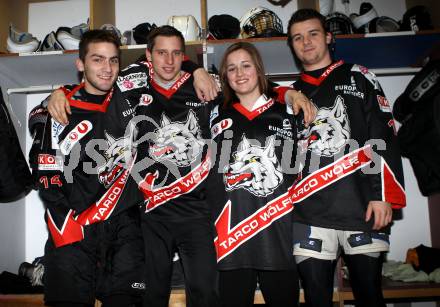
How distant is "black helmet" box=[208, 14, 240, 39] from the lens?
7.18ft

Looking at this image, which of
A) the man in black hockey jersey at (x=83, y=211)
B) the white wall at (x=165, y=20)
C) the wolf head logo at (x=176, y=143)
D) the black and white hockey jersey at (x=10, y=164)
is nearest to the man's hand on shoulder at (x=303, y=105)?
the wolf head logo at (x=176, y=143)

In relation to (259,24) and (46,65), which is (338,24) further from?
(46,65)

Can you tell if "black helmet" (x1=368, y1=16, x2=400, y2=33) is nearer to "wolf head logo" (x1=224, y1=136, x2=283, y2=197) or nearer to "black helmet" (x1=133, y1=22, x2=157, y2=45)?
"wolf head logo" (x1=224, y1=136, x2=283, y2=197)

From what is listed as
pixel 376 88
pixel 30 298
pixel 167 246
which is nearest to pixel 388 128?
pixel 376 88

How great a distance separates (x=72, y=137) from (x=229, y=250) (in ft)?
2.58

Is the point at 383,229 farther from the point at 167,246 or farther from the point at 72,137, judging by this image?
the point at 72,137

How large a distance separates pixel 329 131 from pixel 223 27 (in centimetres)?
91

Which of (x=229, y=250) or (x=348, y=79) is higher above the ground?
(x=348, y=79)

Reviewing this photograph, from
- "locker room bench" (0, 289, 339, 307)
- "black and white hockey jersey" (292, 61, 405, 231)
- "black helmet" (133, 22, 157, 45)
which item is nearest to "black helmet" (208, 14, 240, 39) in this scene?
"black helmet" (133, 22, 157, 45)

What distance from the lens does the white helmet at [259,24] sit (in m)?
2.17

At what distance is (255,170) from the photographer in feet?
5.38

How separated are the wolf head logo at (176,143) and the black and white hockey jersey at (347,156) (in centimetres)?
44

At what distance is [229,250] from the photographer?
1.58m

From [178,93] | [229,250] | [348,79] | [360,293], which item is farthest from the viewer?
[178,93]
